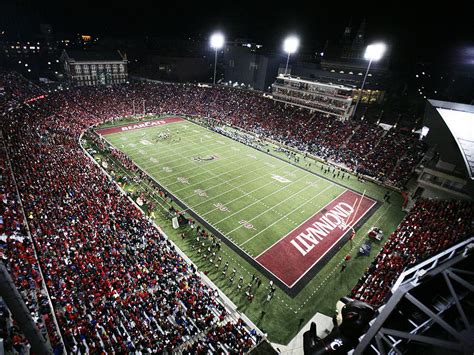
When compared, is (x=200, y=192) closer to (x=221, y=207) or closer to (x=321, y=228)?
(x=221, y=207)

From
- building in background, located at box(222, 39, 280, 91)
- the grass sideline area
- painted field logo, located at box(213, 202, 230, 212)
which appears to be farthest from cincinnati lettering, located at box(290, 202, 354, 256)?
building in background, located at box(222, 39, 280, 91)

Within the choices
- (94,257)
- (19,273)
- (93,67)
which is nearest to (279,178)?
(94,257)

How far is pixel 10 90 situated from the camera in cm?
4538

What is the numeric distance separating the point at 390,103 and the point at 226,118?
33.4 meters

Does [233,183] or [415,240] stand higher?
[415,240]

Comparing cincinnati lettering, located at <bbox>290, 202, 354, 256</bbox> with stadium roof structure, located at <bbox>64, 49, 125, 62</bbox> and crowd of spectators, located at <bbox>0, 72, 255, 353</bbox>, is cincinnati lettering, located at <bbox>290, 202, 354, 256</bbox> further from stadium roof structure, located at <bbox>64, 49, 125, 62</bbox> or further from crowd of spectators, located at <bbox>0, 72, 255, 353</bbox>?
stadium roof structure, located at <bbox>64, 49, 125, 62</bbox>

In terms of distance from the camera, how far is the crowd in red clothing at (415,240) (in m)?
16.8

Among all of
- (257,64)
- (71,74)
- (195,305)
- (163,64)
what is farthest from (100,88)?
(195,305)

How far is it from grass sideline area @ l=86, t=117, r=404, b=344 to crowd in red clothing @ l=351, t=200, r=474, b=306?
223 cm

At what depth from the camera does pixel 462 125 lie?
65.8ft

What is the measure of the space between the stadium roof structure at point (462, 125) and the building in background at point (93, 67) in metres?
68.8

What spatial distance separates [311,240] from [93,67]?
2621 inches

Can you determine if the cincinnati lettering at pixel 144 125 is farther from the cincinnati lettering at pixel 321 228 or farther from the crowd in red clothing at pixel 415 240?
the crowd in red clothing at pixel 415 240

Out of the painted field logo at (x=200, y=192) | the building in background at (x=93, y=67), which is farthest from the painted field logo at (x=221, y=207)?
the building in background at (x=93, y=67)
